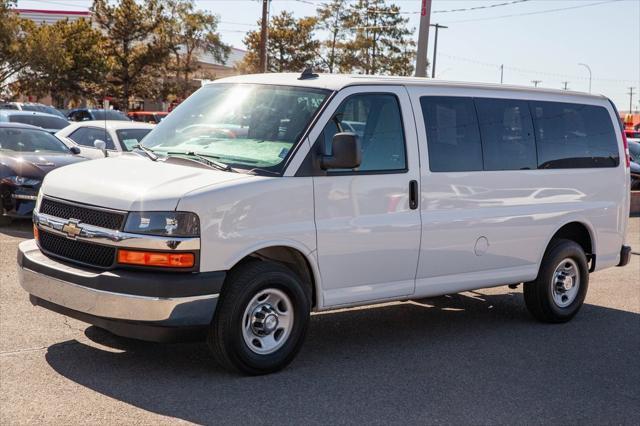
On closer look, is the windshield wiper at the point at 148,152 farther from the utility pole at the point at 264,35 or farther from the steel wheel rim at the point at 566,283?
the utility pole at the point at 264,35

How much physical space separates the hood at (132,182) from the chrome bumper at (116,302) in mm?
443

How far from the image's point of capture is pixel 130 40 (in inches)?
2474

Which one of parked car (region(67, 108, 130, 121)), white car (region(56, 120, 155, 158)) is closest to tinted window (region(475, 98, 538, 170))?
white car (region(56, 120, 155, 158))

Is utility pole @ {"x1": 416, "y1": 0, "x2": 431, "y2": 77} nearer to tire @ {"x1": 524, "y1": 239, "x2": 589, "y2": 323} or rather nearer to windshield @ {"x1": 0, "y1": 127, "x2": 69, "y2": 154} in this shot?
windshield @ {"x1": 0, "y1": 127, "x2": 69, "y2": 154}

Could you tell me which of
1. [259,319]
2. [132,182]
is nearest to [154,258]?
[132,182]

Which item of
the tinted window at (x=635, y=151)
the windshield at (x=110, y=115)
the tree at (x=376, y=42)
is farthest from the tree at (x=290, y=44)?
the tinted window at (x=635, y=151)

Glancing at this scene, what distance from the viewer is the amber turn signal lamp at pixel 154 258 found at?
545 centimetres

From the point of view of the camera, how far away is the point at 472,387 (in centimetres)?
608

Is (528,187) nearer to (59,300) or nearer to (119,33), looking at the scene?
(59,300)

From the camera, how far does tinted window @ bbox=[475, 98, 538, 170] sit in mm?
7508

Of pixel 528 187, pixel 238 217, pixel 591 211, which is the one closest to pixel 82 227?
pixel 238 217

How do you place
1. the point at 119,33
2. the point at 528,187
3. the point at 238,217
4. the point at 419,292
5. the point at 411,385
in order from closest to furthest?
the point at 238,217 → the point at 411,385 → the point at 419,292 → the point at 528,187 → the point at 119,33

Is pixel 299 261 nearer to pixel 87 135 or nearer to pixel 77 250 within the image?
pixel 77 250

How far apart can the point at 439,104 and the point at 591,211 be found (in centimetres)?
226
